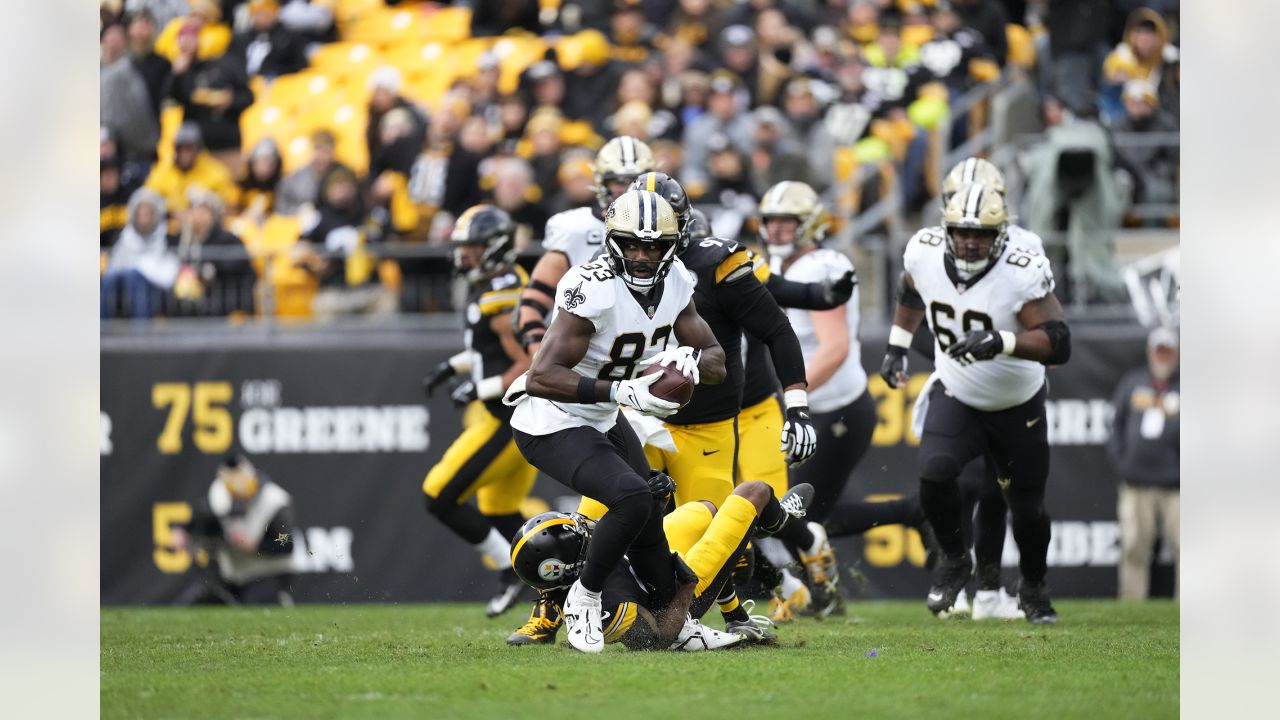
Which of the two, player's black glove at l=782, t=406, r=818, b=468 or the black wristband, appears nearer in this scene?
the black wristband

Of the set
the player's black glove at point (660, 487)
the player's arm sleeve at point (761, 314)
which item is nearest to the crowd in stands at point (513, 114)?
the player's arm sleeve at point (761, 314)

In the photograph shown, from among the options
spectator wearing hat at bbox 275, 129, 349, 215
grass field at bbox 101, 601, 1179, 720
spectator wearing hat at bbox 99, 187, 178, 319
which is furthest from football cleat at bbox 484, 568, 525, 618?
spectator wearing hat at bbox 275, 129, 349, 215

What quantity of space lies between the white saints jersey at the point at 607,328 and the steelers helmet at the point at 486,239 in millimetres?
2800

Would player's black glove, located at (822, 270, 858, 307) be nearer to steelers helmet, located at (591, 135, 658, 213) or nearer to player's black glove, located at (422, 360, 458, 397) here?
steelers helmet, located at (591, 135, 658, 213)

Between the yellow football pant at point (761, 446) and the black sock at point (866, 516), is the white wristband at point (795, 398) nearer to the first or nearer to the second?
the yellow football pant at point (761, 446)

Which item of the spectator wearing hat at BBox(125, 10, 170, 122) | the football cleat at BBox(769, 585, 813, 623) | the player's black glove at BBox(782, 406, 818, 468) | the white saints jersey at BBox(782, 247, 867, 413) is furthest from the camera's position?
the spectator wearing hat at BBox(125, 10, 170, 122)

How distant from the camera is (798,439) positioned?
7.11 metres

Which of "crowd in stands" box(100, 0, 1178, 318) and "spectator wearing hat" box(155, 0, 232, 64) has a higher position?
"spectator wearing hat" box(155, 0, 232, 64)

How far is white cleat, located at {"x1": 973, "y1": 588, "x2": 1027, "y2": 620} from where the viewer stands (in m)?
8.91

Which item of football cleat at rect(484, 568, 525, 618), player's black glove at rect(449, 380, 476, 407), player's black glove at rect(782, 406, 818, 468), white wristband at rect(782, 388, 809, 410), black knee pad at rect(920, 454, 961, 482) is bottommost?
football cleat at rect(484, 568, 525, 618)

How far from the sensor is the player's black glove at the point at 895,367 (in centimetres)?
869

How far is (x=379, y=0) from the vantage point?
1780 centimetres

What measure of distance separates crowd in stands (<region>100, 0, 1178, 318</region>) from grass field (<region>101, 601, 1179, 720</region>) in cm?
476
